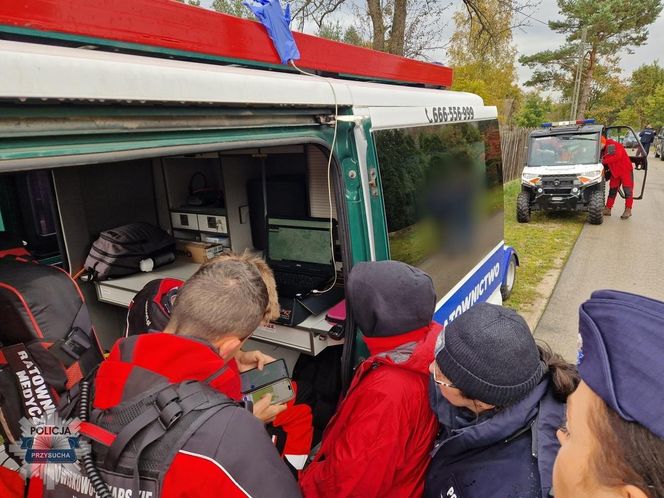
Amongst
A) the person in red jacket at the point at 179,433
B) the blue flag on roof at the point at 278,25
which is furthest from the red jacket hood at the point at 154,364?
the blue flag on roof at the point at 278,25

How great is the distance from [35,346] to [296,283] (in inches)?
53.0

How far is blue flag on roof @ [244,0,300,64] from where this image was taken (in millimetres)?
1887

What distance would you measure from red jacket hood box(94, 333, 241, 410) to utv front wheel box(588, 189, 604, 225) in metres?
10.7

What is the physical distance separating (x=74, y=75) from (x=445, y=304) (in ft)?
7.69

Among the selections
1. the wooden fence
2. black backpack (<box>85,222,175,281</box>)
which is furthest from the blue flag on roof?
the wooden fence

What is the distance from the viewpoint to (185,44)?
61.0 inches

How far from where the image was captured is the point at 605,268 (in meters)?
6.98

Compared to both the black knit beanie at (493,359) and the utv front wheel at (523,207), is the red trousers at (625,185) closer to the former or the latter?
the utv front wheel at (523,207)

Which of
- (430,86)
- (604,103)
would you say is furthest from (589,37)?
(430,86)

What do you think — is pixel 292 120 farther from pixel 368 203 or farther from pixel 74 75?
pixel 74 75

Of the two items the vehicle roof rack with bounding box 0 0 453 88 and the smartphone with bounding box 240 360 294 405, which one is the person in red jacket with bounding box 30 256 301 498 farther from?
the vehicle roof rack with bounding box 0 0 453 88

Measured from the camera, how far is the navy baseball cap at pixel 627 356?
2.21 ft

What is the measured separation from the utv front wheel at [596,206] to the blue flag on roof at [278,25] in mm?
9812

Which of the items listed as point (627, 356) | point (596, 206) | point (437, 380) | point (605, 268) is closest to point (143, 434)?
point (437, 380)
